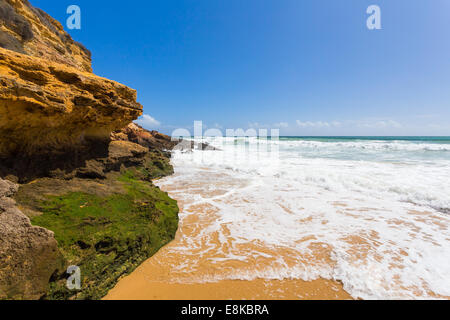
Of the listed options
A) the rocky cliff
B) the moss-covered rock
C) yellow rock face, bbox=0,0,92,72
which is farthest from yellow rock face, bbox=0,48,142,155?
yellow rock face, bbox=0,0,92,72

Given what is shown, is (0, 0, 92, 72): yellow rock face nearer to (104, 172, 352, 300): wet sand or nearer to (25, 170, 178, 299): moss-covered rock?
(25, 170, 178, 299): moss-covered rock

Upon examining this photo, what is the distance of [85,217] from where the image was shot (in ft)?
9.29

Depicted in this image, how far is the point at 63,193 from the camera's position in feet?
10.4

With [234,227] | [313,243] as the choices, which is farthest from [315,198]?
[234,227]

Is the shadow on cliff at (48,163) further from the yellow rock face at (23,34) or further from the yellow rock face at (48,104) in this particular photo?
the yellow rock face at (23,34)

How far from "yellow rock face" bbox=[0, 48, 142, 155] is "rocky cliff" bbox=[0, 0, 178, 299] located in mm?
14

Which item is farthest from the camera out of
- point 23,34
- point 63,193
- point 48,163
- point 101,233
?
point 23,34

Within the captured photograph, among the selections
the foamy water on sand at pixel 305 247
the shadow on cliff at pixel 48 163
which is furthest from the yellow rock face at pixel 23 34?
the foamy water on sand at pixel 305 247

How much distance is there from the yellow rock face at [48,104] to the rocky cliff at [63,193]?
0.01 metres

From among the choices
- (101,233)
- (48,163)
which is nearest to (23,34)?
(48,163)

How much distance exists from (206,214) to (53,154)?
137 inches

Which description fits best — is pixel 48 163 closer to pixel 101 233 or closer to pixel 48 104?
pixel 48 104

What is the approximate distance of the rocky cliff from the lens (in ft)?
6.75

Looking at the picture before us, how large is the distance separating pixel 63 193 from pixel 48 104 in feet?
4.74
